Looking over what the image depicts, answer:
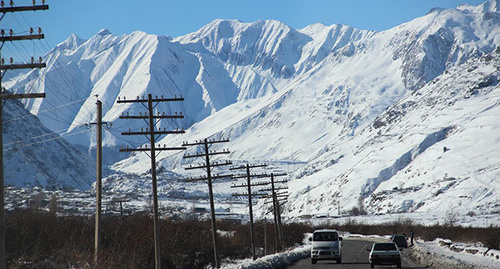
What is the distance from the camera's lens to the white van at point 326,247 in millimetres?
43938

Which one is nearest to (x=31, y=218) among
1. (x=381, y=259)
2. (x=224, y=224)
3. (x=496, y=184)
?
(x=381, y=259)

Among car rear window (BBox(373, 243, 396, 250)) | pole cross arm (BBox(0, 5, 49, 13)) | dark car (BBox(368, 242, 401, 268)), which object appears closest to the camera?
pole cross arm (BBox(0, 5, 49, 13))

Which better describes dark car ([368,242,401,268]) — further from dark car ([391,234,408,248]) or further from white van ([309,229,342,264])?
dark car ([391,234,408,248])

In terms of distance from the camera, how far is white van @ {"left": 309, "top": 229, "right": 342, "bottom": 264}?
43.9 meters

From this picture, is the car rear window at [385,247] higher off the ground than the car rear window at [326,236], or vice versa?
the car rear window at [326,236]

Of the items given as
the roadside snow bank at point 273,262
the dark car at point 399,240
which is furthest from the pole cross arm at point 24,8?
the dark car at point 399,240

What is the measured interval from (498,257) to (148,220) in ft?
84.6

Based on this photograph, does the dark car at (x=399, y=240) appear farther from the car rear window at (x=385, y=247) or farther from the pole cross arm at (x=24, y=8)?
the pole cross arm at (x=24, y=8)

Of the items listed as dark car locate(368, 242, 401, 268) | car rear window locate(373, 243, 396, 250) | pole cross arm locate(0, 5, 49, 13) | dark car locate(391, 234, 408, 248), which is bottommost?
dark car locate(368, 242, 401, 268)

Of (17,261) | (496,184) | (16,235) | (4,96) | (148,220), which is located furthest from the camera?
Result: (496,184)

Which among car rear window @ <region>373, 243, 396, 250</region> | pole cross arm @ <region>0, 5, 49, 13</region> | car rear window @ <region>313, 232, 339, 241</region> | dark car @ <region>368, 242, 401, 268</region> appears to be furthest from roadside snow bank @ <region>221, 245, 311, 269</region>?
pole cross arm @ <region>0, 5, 49, 13</region>

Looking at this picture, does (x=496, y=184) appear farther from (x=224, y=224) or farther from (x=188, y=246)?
(x=188, y=246)

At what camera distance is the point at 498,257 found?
4603 centimetres

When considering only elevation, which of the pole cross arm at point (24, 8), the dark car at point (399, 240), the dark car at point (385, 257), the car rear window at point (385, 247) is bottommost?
the dark car at point (385, 257)
